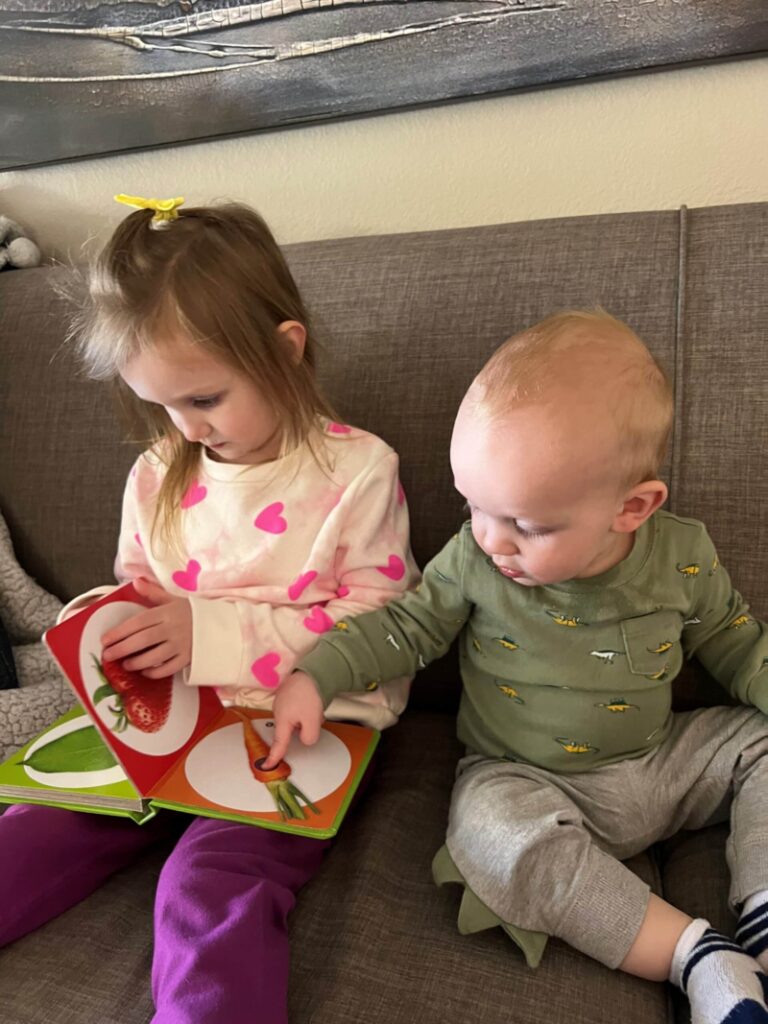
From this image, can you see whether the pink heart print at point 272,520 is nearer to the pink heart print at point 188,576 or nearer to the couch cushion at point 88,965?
the pink heart print at point 188,576

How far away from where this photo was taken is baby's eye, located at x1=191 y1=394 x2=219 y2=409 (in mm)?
910

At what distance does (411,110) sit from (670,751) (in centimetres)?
97

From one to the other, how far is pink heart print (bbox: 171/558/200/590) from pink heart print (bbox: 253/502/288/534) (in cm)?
11

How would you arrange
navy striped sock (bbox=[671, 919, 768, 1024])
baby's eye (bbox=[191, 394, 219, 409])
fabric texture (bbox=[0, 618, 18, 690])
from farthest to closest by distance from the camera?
fabric texture (bbox=[0, 618, 18, 690]) < baby's eye (bbox=[191, 394, 219, 409]) < navy striped sock (bbox=[671, 919, 768, 1024])

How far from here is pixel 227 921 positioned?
761mm

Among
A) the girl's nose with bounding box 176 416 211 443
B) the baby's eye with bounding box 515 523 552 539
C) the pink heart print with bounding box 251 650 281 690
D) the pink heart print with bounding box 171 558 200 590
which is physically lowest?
the pink heart print with bounding box 251 650 281 690

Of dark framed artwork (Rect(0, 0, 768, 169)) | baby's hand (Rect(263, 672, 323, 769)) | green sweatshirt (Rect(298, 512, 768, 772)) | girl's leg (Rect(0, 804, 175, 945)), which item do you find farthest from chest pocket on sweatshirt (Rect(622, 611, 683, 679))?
dark framed artwork (Rect(0, 0, 768, 169))

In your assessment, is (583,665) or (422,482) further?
(422,482)

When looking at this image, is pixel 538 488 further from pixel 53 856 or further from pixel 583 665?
pixel 53 856

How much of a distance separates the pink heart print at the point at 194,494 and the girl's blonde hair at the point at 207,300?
0.48ft

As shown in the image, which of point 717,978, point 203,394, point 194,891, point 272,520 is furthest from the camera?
point 272,520

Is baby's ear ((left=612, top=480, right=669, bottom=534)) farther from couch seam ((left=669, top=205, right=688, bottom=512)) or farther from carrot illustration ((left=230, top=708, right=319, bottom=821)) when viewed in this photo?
carrot illustration ((left=230, top=708, right=319, bottom=821))

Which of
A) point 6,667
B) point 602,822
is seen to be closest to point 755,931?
point 602,822

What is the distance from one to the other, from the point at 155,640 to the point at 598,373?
56 cm
